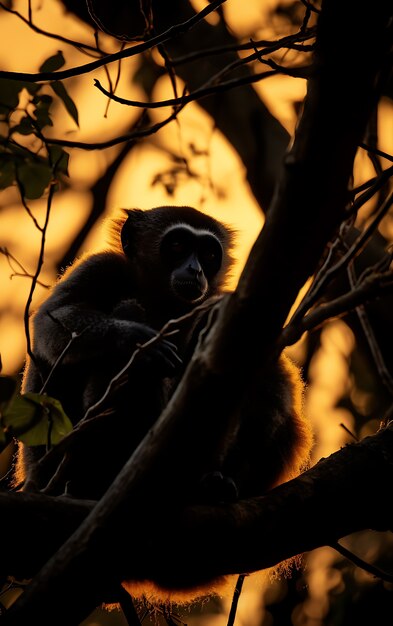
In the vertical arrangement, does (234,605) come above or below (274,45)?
below

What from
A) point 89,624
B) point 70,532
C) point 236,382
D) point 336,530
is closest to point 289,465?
point 336,530

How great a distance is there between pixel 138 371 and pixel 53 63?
1788 mm

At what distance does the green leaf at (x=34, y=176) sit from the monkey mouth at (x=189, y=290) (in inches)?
94.0

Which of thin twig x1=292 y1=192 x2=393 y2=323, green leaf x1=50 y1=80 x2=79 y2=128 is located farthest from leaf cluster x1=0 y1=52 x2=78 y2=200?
thin twig x1=292 y1=192 x2=393 y2=323

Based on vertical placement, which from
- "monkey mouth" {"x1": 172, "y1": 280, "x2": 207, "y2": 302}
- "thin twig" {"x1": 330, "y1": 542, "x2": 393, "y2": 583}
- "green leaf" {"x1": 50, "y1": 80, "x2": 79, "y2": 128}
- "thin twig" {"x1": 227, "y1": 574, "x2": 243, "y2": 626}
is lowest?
"thin twig" {"x1": 227, "y1": 574, "x2": 243, "y2": 626}

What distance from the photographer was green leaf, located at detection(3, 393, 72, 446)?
141 inches

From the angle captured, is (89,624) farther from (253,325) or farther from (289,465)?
(253,325)

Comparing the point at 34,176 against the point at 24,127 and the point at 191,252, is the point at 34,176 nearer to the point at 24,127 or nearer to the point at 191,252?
the point at 24,127

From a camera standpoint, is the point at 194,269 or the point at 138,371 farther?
the point at 194,269

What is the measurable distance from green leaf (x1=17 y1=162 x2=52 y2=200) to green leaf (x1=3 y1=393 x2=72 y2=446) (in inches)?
41.0

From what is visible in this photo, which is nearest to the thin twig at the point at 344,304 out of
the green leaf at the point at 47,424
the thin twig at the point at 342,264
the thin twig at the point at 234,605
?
the thin twig at the point at 342,264

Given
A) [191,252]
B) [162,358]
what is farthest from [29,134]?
[191,252]

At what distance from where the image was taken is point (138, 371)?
184 inches

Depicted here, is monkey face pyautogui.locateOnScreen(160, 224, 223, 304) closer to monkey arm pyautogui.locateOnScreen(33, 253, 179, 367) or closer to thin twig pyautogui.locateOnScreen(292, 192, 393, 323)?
monkey arm pyautogui.locateOnScreen(33, 253, 179, 367)
